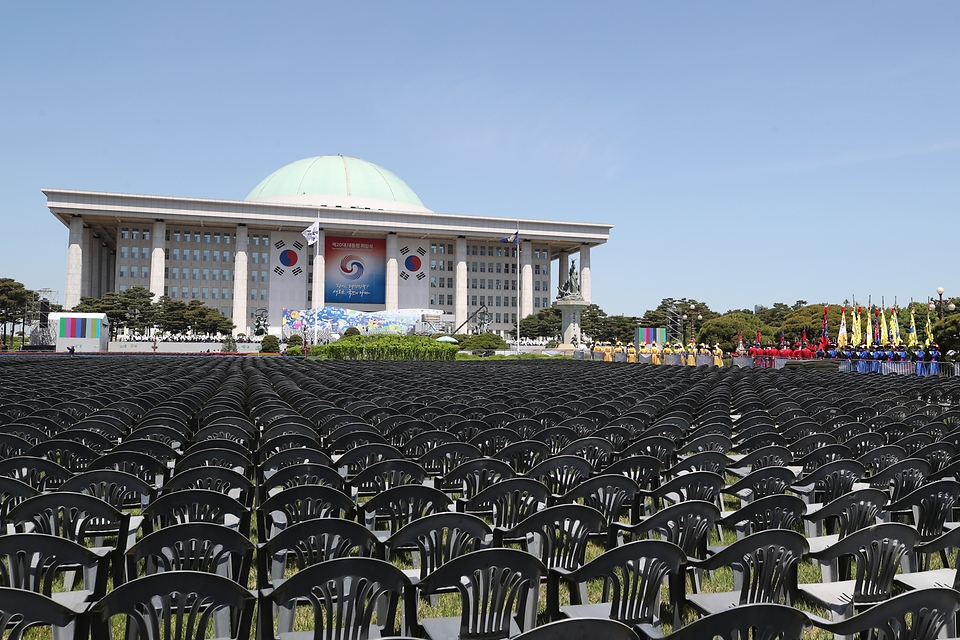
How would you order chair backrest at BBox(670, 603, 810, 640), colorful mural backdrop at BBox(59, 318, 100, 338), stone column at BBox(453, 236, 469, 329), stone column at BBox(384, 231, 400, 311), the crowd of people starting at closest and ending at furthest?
chair backrest at BBox(670, 603, 810, 640) → the crowd of people → colorful mural backdrop at BBox(59, 318, 100, 338) → stone column at BBox(384, 231, 400, 311) → stone column at BBox(453, 236, 469, 329)

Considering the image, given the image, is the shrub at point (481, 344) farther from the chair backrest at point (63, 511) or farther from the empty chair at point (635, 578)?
the empty chair at point (635, 578)

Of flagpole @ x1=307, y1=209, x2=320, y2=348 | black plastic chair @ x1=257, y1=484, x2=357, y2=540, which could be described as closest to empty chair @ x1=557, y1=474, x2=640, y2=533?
black plastic chair @ x1=257, y1=484, x2=357, y2=540

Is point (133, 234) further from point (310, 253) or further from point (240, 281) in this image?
point (310, 253)

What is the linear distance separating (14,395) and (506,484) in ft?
41.6

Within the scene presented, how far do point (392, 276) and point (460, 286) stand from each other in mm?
11201

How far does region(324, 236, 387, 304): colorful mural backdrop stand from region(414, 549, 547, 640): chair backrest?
104331 millimetres

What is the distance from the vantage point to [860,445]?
8.34m

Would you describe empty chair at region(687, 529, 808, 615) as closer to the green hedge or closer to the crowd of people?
the crowd of people

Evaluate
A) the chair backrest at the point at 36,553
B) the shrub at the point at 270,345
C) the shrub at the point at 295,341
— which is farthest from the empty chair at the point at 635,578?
the shrub at the point at 295,341

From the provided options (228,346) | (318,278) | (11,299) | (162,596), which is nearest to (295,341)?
(228,346)

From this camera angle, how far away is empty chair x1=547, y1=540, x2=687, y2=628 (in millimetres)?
3678

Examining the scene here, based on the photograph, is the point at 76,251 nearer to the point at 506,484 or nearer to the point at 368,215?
the point at 368,215

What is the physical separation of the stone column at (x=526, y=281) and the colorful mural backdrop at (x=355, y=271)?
22.1 meters

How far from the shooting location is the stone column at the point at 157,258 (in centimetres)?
9742
